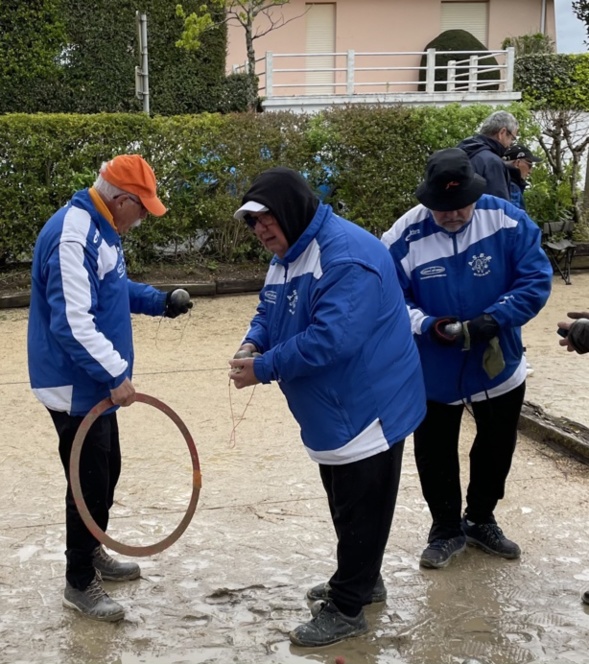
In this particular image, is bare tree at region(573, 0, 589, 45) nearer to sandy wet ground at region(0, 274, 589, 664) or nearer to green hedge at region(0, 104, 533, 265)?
green hedge at region(0, 104, 533, 265)

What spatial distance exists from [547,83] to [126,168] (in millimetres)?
22341

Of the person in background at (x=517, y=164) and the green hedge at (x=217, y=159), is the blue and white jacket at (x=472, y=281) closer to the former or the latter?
the person in background at (x=517, y=164)

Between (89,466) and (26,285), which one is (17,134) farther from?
(89,466)

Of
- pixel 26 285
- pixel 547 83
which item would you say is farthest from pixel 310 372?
pixel 547 83

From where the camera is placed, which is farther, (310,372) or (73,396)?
(73,396)

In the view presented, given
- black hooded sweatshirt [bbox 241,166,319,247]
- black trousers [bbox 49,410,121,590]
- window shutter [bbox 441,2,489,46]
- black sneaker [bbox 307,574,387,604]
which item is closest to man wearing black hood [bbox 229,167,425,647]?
black hooded sweatshirt [bbox 241,166,319,247]

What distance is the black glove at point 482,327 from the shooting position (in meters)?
3.88

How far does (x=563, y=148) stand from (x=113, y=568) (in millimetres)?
11152

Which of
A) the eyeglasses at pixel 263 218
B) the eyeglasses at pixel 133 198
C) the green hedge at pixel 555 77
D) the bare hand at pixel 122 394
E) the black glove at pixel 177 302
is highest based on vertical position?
the green hedge at pixel 555 77

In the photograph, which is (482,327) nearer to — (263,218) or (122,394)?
(263,218)

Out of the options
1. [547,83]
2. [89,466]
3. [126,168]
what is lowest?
[89,466]

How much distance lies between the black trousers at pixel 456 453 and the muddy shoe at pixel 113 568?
1.40 meters

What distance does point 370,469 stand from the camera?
3.43 m

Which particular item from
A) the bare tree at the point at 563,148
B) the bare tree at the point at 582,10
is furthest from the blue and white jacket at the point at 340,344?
the bare tree at the point at 582,10
